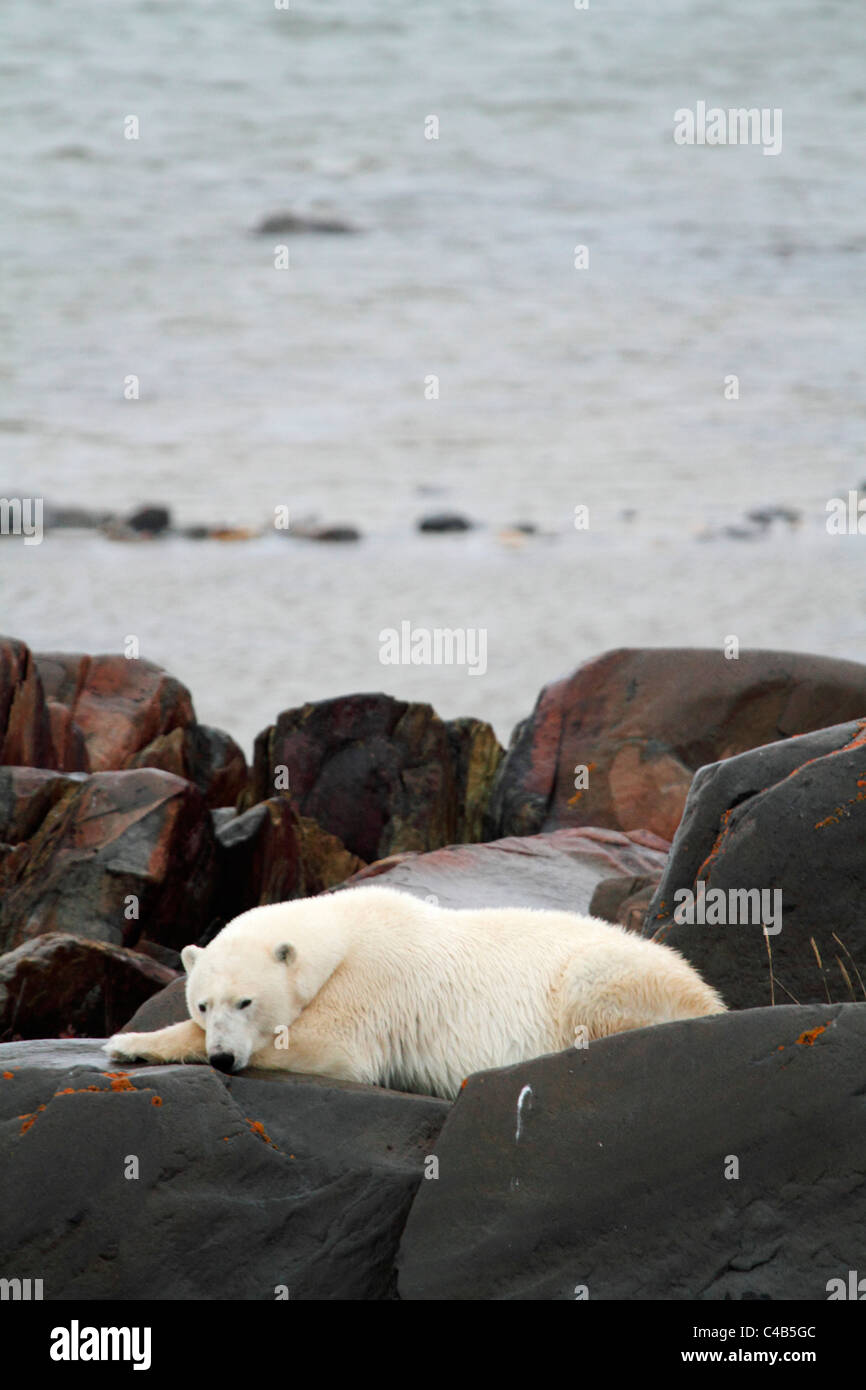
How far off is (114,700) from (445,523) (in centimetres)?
1932

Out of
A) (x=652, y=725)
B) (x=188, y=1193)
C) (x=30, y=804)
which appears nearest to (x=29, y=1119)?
(x=188, y=1193)

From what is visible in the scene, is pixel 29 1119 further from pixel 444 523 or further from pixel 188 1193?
pixel 444 523

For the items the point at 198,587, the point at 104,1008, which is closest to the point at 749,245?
the point at 198,587

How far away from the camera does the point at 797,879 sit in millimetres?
6391

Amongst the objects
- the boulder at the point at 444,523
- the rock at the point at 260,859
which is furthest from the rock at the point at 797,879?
the boulder at the point at 444,523

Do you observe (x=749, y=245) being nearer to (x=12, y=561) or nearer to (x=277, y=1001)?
(x=12, y=561)

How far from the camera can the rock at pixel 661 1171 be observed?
480cm

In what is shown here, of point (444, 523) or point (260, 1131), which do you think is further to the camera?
point (444, 523)

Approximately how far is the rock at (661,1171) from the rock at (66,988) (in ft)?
10.5

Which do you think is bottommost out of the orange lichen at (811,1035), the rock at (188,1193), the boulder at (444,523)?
the rock at (188,1193)

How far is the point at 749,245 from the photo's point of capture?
50.0 meters

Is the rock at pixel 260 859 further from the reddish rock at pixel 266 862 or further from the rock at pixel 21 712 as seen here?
the rock at pixel 21 712
